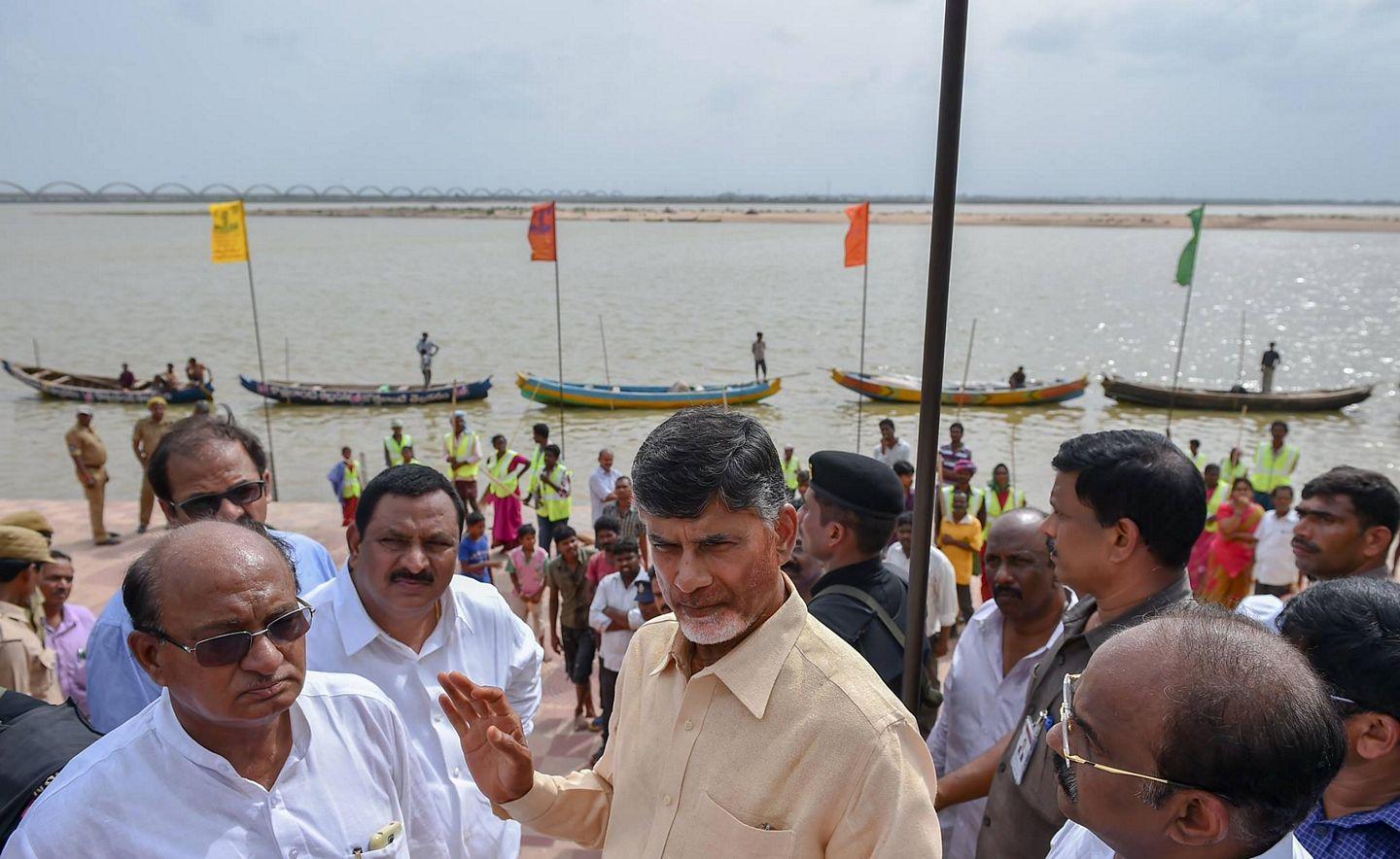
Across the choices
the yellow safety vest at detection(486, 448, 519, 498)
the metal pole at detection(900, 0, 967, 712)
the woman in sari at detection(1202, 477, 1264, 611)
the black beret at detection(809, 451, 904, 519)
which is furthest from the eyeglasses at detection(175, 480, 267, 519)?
the woman in sari at detection(1202, 477, 1264, 611)

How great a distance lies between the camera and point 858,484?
3002 millimetres

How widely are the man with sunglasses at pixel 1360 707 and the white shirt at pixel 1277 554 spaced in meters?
6.22

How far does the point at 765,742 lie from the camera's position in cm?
173

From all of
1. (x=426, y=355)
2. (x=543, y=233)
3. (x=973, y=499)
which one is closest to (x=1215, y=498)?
(x=973, y=499)

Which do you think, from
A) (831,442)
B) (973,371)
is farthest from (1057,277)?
(831,442)

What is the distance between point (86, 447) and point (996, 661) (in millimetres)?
10989

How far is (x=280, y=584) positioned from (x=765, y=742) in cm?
114

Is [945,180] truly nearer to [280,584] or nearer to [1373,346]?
[280,584]

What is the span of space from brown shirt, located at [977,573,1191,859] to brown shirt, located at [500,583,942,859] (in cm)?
79

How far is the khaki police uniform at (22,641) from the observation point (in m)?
3.86

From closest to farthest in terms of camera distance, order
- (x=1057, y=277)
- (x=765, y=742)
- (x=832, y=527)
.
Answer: (x=765, y=742)
(x=832, y=527)
(x=1057, y=277)

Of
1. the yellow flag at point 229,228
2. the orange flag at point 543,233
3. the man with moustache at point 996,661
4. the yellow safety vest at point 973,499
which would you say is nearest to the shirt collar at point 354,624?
the man with moustache at point 996,661

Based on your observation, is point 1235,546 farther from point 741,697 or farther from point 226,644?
point 226,644

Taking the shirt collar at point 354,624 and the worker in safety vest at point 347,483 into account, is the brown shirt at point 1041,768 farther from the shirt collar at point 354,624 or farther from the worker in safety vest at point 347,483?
the worker in safety vest at point 347,483
